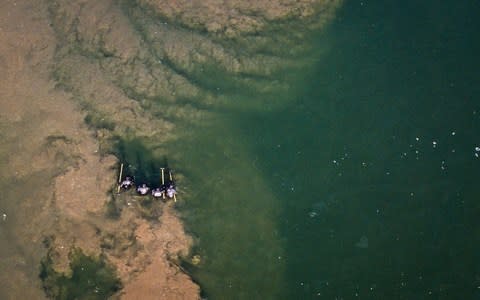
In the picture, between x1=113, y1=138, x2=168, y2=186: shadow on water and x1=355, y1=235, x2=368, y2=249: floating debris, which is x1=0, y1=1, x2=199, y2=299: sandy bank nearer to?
x1=113, y1=138, x2=168, y2=186: shadow on water

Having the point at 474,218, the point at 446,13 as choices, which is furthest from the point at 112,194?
the point at 446,13

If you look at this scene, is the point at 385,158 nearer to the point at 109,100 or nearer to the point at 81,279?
the point at 109,100

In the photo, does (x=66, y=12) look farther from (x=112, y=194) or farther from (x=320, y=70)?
(x=320, y=70)

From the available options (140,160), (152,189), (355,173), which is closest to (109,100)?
(140,160)

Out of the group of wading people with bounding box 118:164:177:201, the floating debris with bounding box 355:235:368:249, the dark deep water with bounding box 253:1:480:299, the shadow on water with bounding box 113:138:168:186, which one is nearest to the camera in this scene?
the dark deep water with bounding box 253:1:480:299

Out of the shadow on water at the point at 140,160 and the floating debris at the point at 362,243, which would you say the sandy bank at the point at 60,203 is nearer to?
the shadow on water at the point at 140,160

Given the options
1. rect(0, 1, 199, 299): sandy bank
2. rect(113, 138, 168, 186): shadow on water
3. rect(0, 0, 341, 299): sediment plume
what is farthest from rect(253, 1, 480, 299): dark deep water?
rect(0, 1, 199, 299): sandy bank
